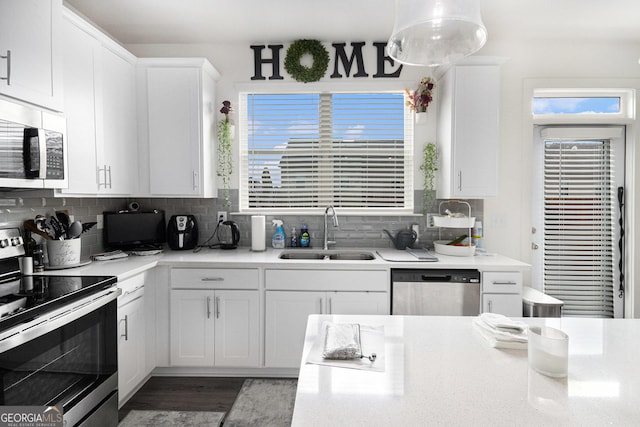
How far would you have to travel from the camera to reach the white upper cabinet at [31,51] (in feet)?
5.49

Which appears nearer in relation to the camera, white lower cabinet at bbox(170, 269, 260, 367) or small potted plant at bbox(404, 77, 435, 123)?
white lower cabinet at bbox(170, 269, 260, 367)

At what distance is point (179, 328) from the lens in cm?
272

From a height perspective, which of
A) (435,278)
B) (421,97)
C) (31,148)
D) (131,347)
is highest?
(421,97)

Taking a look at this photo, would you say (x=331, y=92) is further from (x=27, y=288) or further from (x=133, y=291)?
(x=27, y=288)

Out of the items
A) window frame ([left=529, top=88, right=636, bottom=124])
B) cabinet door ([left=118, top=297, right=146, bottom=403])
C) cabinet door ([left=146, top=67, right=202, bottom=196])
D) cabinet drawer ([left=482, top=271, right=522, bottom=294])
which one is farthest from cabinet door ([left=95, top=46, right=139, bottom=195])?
window frame ([left=529, top=88, right=636, bottom=124])

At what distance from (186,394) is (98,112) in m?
2.05

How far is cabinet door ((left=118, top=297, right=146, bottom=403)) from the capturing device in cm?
227

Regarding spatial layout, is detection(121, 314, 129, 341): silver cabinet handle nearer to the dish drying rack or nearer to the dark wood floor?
the dark wood floor

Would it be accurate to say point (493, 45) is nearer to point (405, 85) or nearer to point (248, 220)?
point (405, 85)

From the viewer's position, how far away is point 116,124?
106 inches

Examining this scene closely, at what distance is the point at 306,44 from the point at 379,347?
2.81 m

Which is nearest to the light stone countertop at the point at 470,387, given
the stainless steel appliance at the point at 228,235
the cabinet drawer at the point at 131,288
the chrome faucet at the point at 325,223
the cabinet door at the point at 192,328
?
the cabinet drawer at the point at 131,288

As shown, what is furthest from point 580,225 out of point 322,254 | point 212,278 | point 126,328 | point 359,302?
point 126,328

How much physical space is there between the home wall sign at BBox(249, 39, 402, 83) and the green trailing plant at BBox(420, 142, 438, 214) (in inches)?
29.1
